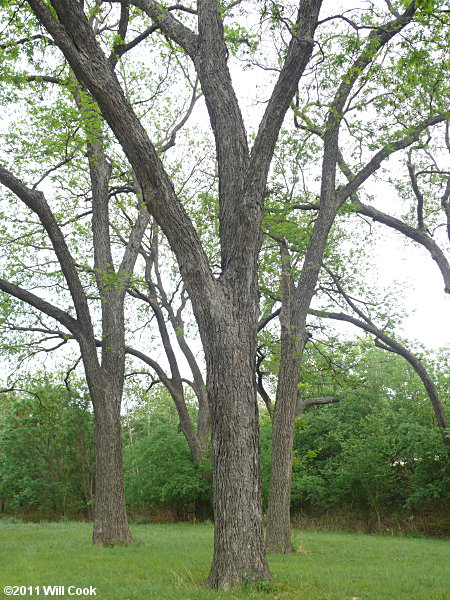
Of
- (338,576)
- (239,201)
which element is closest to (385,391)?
(338,576)

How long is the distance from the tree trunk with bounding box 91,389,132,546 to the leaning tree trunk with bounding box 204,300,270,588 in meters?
5.65

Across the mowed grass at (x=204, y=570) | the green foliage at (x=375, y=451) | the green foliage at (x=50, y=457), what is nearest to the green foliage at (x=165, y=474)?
the green foliage at (x=50, y=457)

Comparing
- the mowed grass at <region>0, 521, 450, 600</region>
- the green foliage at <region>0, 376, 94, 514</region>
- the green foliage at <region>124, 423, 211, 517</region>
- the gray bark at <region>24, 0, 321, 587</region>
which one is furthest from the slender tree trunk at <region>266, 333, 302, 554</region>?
the green foliage at <region>0, 376, 94, 514</region>

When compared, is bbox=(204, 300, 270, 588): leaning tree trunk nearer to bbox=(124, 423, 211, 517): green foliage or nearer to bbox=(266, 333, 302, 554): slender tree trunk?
bbox=(266, 333, 302, 554): slender tree trunk

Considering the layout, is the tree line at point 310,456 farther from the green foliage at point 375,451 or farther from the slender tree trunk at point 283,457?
the slender tree trunk at point 283,457

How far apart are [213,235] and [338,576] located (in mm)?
11474

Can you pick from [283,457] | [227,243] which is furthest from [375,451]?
[227,243]

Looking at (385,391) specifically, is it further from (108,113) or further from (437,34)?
(108,113)

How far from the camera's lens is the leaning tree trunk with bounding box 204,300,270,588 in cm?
582

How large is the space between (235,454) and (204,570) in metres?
2.18

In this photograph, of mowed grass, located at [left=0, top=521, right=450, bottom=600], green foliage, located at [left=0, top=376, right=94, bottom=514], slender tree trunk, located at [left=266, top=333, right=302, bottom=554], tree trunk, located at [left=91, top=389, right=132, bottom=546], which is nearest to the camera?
mowed grass, located at [left=0, top=521, right=450, bottom=600]

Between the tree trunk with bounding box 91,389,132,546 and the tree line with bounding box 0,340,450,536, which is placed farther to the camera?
the tree line with bounding box 0,340,450,536

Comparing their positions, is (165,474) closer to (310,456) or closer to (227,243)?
(310,456)

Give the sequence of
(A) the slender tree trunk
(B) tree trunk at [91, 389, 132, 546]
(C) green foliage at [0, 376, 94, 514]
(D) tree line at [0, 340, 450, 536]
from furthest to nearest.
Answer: (C) green foliage at [0, 376, 94, 514]
(D) tree line at [0, 340, 450, 536]
(B) tree trunk at [91, 389, 132, 546]
(A) the slender tree trunk
